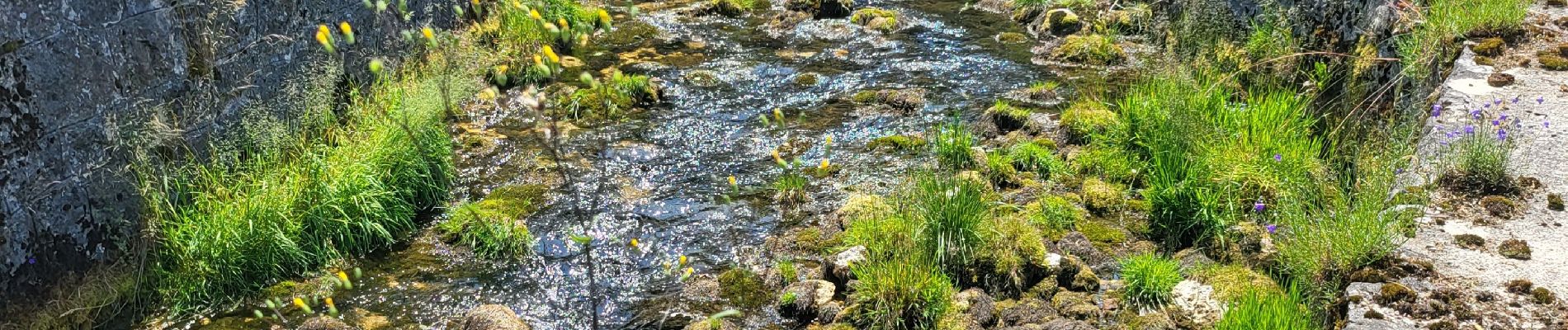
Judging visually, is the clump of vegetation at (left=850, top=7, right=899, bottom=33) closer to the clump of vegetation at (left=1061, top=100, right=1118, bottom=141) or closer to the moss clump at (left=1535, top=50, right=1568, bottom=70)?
the clump of vegetation at (left=1061, top=100, right=1118, bottom=141)

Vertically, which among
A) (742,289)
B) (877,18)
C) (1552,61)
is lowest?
(742,289)

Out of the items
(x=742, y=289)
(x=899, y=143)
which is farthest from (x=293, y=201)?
(x=899, y=143)

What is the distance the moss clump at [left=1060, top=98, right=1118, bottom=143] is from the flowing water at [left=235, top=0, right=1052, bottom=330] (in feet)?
2.98

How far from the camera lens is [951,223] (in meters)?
6.43

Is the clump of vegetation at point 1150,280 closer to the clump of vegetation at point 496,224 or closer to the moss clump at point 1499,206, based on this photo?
the moss clump at point 1499,206

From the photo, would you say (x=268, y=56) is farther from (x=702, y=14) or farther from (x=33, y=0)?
(x=702, y=14)

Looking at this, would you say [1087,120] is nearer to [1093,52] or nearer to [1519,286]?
[1093,52]

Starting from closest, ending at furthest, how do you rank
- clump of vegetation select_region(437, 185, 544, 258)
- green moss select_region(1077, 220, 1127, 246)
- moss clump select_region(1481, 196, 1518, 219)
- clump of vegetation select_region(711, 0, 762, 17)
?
1. moss clump select_region(1481, 196, 1518, 219)
2. green moss select_region(1077, 220, 1127, 246)
3. clump of vegetation select_region(437, 185, 544, 258)
4. clump of vegetation select_region(711, 0, 762, 17)

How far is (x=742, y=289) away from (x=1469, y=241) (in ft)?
11.8

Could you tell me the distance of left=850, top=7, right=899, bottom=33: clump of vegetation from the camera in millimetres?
11898

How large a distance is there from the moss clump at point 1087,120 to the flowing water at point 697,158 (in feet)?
2.98

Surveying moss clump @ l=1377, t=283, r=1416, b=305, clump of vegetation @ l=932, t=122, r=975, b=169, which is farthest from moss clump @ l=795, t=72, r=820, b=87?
moss clump @ l=1377, t=283, r=1416, b=305

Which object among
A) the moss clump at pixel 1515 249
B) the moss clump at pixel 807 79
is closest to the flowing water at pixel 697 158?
the moss clump at pixel 807 79

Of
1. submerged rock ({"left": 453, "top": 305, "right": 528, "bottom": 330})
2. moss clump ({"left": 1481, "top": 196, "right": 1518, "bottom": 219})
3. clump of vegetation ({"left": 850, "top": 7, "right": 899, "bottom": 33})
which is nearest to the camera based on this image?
moss clump ({"left": 1481, "top": 196, "right": 1518, "bottom": 219})
